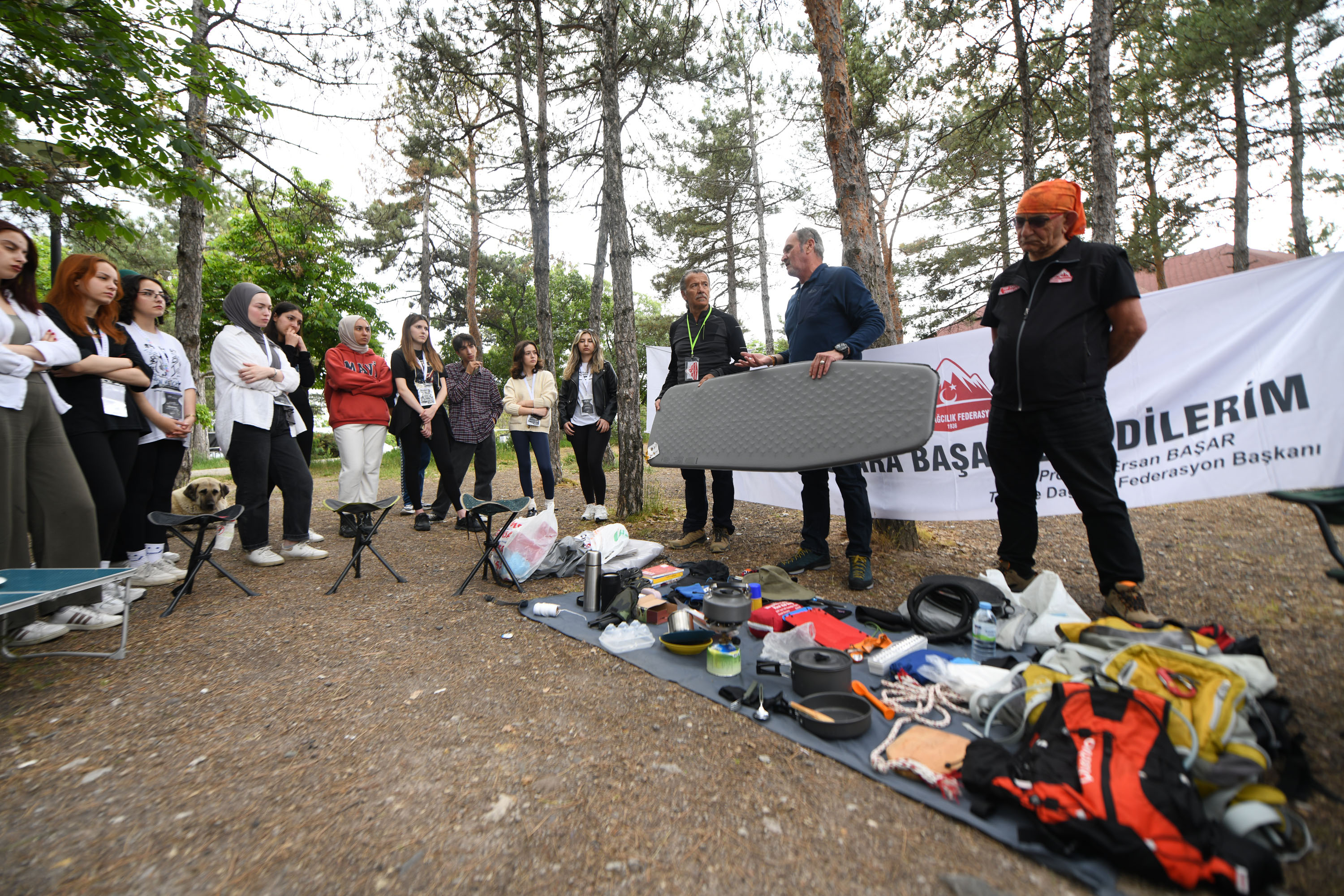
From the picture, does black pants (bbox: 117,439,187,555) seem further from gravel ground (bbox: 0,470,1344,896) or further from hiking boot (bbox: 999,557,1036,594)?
hiking boot (bbox: 999,557,1036,594)

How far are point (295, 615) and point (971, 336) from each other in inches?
173

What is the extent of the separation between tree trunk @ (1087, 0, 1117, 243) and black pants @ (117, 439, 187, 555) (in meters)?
8.08

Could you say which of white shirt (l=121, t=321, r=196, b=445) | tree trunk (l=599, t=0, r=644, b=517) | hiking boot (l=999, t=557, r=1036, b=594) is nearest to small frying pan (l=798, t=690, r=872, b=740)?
hiking boot (l=999, t=557, r=1036, b=594)

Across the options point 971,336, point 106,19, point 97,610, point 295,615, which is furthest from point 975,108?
point 97,610

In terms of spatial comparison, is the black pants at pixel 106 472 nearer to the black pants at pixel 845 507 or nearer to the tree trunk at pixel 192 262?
the black pants at pixel 845 507

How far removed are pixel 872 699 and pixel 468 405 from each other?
4442 mm

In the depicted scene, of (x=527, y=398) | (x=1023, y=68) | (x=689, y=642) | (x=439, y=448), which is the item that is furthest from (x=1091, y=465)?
(x=1023, y=68)

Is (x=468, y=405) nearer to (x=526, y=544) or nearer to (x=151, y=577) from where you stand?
(x=526, y=544)

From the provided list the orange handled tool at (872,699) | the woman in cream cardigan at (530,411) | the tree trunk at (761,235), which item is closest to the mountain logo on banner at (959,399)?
the orange handled tool at (872,699)

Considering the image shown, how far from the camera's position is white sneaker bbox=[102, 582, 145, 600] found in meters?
3.21

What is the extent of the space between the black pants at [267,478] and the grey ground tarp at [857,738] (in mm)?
2230

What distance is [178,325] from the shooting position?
6.58m

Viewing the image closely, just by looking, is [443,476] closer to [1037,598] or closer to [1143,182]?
[1037,598]

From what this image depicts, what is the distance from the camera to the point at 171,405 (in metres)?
3.55
